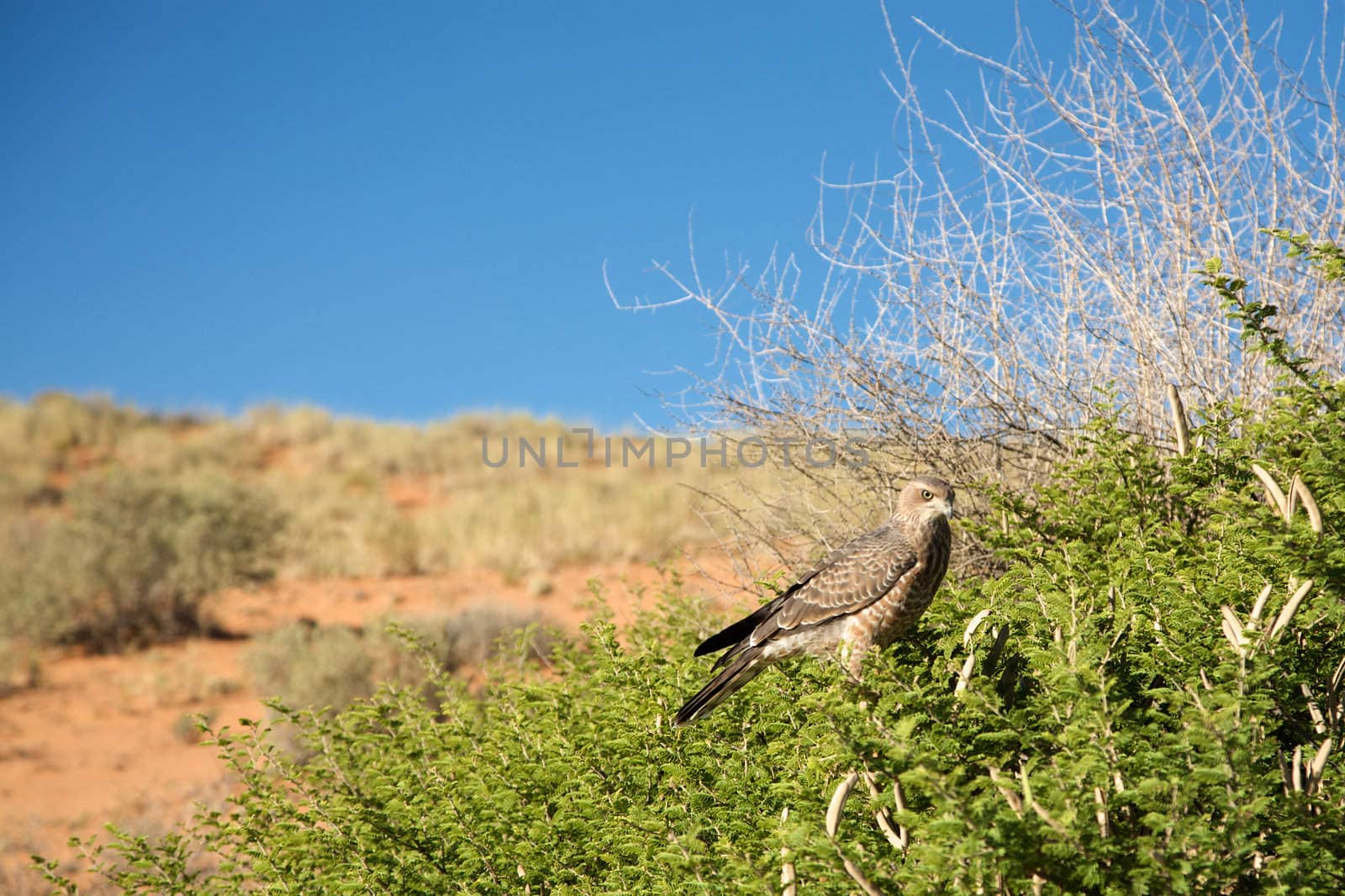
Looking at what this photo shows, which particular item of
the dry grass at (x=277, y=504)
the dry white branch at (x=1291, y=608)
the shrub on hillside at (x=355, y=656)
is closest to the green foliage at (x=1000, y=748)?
the dry white branch at (x=1291, y=608)

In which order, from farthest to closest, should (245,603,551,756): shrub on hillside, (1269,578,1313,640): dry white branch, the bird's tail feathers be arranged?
(245,603,551,756): shrub on hillside, the bird's tail feathers, (1269,578,1313,640): dry white branch

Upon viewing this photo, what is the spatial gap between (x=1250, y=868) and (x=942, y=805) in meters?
0.98

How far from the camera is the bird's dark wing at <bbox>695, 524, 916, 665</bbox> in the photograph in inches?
157

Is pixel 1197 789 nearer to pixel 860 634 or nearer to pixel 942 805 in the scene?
pixel 942 805

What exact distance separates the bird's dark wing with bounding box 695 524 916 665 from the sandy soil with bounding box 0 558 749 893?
2912mm

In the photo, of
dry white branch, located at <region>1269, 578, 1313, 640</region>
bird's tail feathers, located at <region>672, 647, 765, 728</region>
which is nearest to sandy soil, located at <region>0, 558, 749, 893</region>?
bird's tail feathers, located at <region>672, 647, 765, 728</region>

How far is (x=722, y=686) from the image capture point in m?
3.83

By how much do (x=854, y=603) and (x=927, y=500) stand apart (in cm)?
54

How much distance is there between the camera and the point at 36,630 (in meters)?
14.8

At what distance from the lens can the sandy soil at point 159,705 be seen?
32.4ft

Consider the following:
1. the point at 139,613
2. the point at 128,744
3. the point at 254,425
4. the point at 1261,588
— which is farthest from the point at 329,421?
the point at 1261,588

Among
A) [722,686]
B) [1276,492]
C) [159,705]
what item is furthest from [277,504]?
[1276,492]

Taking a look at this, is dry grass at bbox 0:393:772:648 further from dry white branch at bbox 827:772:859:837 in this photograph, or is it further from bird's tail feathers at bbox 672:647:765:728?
dry white branch at bbox 827:772:859:837

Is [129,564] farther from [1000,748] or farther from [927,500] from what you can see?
[1000,748]
